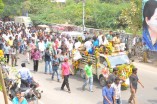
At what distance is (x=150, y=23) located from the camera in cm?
2506

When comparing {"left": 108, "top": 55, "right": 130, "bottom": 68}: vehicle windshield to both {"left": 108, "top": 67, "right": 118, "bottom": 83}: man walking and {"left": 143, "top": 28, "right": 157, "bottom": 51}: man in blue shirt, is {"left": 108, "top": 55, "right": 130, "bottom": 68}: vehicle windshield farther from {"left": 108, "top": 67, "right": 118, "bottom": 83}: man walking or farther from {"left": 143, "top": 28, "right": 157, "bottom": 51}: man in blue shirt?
{"left": 143, "top": 28, "right": 157, "bottom": 51}: man in blue shirt

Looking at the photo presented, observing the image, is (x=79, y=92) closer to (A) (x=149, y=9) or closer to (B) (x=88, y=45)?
(B) (x=88, y=45)

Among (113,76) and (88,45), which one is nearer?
(113,76)

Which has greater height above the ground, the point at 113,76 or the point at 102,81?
the point at 113,76

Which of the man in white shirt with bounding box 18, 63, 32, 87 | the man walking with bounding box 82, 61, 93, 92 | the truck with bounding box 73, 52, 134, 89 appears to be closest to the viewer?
the man in white shirt with bounding box 18, 63, 32, 87

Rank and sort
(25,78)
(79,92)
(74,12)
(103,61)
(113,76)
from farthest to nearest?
(74,12) < (103,61) < (79,92) < (25,78) < (113,76)

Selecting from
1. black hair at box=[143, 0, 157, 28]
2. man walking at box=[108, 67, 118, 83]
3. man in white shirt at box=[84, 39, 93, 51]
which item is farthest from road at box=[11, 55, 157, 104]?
black hair at box=[143, 0, 157, 28]

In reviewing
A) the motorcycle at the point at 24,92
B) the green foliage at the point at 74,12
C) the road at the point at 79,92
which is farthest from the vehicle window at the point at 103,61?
the green foliage at the point at 74,12

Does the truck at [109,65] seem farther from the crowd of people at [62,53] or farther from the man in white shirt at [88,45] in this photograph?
the man in white shirt at [88,45]

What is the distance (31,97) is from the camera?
13.8 meters

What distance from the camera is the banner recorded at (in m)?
24.6

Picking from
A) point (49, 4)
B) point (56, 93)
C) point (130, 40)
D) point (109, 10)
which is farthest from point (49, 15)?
point (56, 93)

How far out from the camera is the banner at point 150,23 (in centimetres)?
2462

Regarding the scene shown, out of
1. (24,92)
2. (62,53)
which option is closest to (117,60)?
(62,53)
